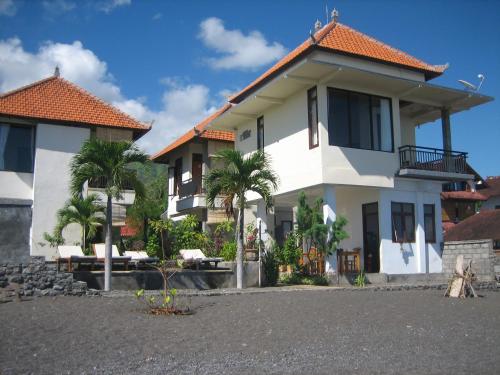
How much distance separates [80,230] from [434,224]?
15.1 meters

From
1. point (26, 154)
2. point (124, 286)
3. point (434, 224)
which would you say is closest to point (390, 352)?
point (124, 286)

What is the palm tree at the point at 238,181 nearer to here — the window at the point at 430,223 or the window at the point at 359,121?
the window at the point at 359,121

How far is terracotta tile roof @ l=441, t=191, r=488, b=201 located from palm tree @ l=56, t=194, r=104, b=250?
110 feet

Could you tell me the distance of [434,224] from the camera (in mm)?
21375

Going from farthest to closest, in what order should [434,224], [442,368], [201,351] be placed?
[434,224] → [201,351] → [442,368]

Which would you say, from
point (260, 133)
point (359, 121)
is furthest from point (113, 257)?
point (359, 121)

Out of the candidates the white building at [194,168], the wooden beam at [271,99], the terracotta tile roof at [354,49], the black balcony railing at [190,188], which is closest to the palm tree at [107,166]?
the wooden beam at [271,99]

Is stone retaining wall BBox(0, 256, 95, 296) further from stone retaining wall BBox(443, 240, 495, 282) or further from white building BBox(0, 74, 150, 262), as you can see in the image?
stone retaining wall BBox(443, 240, 495, 282)

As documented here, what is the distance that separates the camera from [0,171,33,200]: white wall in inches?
873

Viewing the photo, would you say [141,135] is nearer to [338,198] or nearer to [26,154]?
[26,154]

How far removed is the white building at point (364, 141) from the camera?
1888 centimetres

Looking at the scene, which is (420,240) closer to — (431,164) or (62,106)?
(431,164)

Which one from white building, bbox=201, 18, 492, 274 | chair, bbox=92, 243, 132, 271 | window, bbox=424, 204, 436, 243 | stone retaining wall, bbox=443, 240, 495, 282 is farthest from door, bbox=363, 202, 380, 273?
chair, bbox=92, 243, 132, 271

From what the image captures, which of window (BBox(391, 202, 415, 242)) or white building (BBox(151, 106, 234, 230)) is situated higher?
white building (BBox(151, 106, 234, 230))
